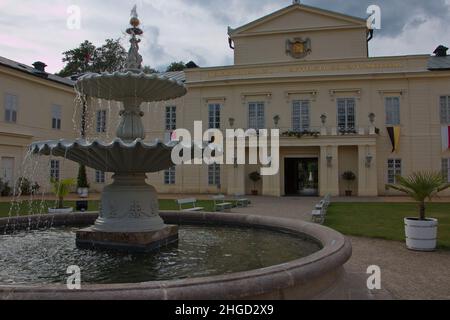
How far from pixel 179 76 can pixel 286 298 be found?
A: 3089 cm

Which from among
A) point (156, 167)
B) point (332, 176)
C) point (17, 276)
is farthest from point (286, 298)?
point (332, 176)

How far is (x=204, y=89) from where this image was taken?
3002cm

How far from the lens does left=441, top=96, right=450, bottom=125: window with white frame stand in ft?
87.3

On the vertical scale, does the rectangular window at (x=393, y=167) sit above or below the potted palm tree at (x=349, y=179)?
above

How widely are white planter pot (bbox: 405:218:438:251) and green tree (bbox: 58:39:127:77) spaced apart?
135 feet

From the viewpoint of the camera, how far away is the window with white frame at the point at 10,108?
2625 cm

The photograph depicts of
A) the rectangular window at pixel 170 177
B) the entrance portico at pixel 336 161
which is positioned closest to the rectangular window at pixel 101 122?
the rectangular window at pixel 170 177

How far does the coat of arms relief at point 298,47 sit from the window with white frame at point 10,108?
19.9 m

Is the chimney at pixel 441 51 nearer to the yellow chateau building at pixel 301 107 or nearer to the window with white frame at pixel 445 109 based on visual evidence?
the yellow chateau building at pixel 301 107

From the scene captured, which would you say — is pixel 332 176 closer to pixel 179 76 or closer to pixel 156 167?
pixel 179 76

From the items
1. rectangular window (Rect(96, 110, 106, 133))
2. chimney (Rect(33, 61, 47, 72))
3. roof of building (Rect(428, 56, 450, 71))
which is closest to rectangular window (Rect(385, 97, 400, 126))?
roof of building (Rect(428, 56, 450, 71))

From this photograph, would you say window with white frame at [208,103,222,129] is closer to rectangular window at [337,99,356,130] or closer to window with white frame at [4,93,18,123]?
rectangular window at [337,99,356,130]

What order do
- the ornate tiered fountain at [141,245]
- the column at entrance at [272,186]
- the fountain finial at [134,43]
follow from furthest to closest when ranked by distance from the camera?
1. the column at entrance at [272,186]
2. the fountain finial at [134,43]
3. the ornate tiered fountain at [141,245]

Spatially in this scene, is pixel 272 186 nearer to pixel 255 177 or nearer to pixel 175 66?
pixel 255 177
